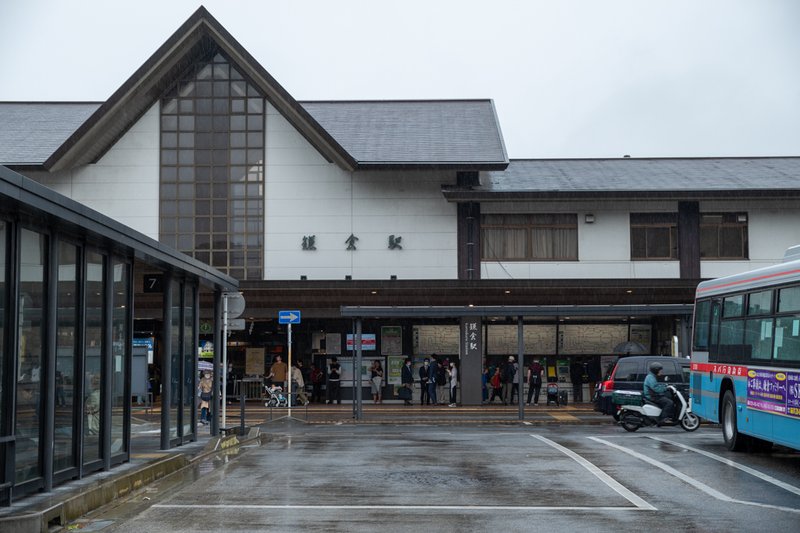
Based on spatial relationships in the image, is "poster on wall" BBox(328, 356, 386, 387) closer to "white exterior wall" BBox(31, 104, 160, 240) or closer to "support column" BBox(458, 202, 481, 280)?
"support column" BBox(458, 202, 481, 280)

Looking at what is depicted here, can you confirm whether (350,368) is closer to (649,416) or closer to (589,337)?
(589,337)

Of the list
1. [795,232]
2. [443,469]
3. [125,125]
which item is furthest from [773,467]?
[125,125]

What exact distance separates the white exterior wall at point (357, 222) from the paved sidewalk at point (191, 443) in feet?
15.5

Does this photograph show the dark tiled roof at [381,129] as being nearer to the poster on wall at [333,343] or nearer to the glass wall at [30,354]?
the poster on wall at [333,343]

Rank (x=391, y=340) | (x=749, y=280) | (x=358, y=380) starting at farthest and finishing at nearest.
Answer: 1. (x=391, y=340)
2. (x=358, y=380)
3. (x=749, y=280)

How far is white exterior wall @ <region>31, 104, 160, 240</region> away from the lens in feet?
114

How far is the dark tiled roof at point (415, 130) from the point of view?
3400 cm

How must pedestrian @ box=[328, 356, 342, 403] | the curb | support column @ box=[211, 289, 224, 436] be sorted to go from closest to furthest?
the curb → support column @ box=[211, 289, 224, 436] → pedestrian @ box=[328, 356, 342, 403]

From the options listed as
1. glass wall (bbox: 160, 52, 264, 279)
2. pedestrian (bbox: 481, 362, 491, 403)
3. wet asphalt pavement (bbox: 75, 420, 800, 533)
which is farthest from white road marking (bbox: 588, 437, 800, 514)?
glass wall (bbox: 160, 52, 264, 279)

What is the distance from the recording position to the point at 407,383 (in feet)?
114

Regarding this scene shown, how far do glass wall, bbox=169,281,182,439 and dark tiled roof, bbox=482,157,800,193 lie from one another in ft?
56.4

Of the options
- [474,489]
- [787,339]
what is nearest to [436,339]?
[787,339]

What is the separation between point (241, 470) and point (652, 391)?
11.1m

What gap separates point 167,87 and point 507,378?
15.4 m
